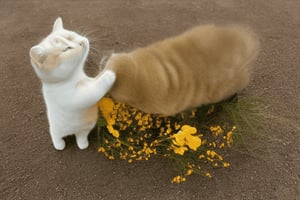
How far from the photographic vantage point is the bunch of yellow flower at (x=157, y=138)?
3.05 ft

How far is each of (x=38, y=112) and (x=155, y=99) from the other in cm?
47

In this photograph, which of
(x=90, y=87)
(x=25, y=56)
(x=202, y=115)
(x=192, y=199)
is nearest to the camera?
(x=90, y=87)

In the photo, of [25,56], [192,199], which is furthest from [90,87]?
[25,56]

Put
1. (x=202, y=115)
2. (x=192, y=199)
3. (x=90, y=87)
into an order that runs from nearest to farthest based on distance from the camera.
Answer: (x=90, y=87) → (x=192, y=199) → (x=202, y=115)

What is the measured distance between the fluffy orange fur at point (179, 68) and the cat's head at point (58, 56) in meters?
0.08

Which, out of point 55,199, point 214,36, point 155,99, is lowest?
point 55,199

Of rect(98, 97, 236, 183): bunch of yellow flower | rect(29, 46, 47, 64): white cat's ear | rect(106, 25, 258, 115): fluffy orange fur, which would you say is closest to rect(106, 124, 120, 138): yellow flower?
rect(98, 97, 236, 183): bunch of yellow flower

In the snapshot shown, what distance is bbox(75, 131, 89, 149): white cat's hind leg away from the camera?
972 millimetres

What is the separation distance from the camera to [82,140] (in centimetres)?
99

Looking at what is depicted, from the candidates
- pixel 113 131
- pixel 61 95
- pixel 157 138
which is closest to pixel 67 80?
pixel 61 95

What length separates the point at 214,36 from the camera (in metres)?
0.85

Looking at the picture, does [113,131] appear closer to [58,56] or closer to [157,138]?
[157,138]

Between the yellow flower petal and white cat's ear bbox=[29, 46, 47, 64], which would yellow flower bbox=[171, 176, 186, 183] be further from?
white cat's ear bbox=[29, 46, 47, 64]

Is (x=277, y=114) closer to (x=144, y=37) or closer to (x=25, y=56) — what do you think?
(x=144, y=37)
